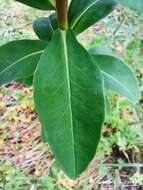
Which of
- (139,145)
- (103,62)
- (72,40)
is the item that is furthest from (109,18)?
(72,40)

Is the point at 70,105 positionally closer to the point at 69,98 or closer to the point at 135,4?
the point at 69,98

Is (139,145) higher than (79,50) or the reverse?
the reverse

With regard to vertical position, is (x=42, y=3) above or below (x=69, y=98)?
above

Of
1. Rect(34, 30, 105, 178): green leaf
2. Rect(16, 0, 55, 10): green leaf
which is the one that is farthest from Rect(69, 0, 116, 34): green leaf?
Rect(34, 30, 105, 178): green leaf

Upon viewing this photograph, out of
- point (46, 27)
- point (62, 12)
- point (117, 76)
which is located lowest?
point (117, 76)

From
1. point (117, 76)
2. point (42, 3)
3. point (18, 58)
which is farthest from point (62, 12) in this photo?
point (117, 76)

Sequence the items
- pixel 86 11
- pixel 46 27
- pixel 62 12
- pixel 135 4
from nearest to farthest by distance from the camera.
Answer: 1. pixel 135 4
2. pixel 62 12
3. pixel 86 11
4. pixel 46 27

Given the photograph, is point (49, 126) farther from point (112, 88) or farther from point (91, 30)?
point (91, 30)
